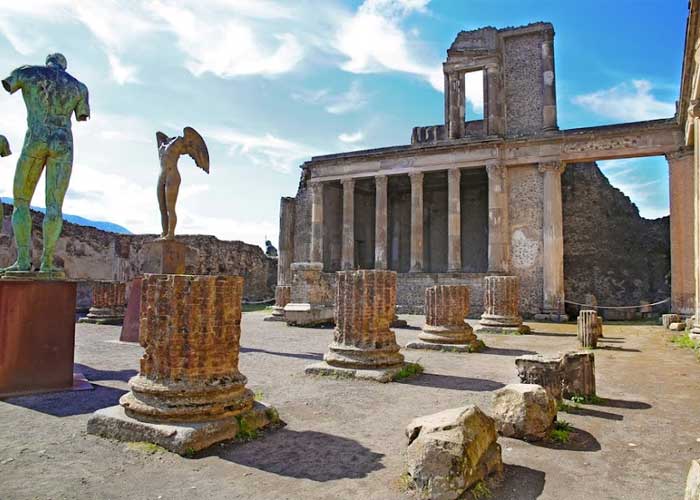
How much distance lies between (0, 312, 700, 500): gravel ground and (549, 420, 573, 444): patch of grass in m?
0.08

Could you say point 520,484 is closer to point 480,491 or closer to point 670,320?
point 480,491

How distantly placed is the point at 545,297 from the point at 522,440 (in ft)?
50.7

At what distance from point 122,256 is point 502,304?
1712 centimetres

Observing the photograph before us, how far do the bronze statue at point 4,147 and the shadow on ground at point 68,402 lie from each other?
2.94 m

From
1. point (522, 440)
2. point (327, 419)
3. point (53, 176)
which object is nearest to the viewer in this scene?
point (522, 440)

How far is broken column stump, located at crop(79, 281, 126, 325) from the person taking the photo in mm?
13539

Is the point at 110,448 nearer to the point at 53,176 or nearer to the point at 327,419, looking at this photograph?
the point at 327,419

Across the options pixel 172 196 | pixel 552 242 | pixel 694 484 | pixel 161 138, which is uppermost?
pixel 161 138

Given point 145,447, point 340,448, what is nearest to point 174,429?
Answer: point 145,447

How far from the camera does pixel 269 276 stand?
2881cm

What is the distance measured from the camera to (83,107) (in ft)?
19.1

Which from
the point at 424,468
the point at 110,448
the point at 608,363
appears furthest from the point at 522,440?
the point at 608,363

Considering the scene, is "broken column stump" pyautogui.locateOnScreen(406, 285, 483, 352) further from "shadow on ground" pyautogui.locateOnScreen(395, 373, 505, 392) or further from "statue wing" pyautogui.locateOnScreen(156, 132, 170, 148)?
"statue wing" pyautogui.locateOnScreen(156, 132, 170, 148)

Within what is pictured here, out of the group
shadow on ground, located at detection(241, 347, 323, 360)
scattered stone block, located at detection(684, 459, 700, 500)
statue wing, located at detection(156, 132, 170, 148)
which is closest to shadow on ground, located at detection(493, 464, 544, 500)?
scattered stone block, located at detection(684, 459, 700, 500)
